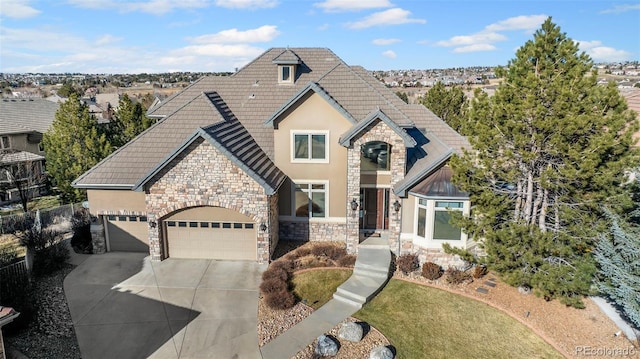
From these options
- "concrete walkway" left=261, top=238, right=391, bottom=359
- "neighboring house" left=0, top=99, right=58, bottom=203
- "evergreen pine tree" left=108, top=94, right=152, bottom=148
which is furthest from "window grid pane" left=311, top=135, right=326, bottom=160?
"neighboring house" left=0, top=99, right=58, bottom=203

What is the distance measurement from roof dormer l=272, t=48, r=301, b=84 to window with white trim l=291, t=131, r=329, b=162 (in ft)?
13.0

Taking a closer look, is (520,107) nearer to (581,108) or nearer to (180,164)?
(581,108)

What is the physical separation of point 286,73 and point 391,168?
775 cm

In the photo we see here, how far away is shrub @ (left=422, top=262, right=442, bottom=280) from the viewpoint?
14.7 meters

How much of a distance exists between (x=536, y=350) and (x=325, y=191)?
1004 cm

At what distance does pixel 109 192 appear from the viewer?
1648 centimetres

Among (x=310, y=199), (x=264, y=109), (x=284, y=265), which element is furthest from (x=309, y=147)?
(x=284, y=265)

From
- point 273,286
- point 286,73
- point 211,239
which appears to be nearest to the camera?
point 273,286

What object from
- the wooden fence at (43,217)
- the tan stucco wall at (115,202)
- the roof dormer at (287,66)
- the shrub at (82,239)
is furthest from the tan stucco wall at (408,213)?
the wooden fence at (43,217)

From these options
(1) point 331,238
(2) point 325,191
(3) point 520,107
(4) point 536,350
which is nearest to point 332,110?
(2) point 325,191

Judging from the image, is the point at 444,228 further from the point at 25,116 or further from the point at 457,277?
the point at 25,116

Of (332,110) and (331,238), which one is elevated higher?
(332,110)

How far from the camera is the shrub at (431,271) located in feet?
48.3

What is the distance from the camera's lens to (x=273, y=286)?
13703 mm
